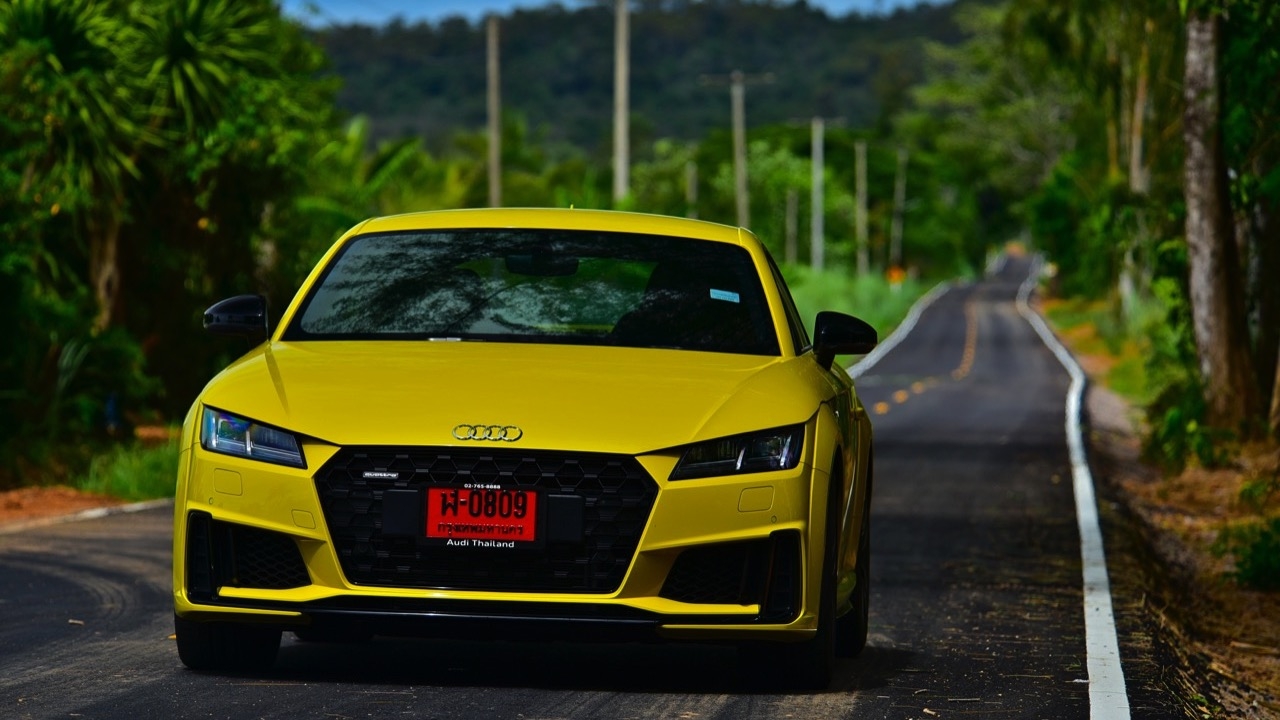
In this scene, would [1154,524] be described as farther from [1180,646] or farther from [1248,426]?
[1180,646]

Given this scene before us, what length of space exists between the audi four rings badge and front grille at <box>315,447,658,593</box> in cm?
4

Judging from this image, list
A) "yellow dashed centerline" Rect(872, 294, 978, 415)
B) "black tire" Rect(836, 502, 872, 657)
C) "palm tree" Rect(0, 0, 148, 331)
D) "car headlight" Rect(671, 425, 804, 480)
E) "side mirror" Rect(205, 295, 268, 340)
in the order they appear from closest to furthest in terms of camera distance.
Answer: "car headlight" Rect(671, 425, 804, 480) → "side mirror" Rect(205, 295, 268, 340) → "black tire" Rect(836, 502, 872, 657) → "palm tree" Rect(0, 0, 148, 331) → "yellow dashed centerline" Rect(872, 294, 978, 415)

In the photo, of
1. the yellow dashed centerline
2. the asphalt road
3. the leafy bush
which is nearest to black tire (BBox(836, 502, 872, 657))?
the asphalt road

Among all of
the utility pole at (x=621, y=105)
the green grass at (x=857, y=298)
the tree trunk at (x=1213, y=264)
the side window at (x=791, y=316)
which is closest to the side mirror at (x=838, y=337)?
the side window at (x=791, y=316)

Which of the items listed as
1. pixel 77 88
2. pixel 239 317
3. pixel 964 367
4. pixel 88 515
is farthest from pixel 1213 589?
pixel 964 367

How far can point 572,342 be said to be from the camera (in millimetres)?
8000

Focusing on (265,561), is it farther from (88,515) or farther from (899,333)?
(899,333)

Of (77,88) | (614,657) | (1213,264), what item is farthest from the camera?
(1213,264)

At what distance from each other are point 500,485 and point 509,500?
5 cm

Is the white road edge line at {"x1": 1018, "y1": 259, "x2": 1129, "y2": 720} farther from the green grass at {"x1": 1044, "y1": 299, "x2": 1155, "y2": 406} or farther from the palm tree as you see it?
the palm tree

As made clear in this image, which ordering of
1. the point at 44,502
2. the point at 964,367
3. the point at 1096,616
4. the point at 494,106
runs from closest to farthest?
the point at 1096,616 → the point at 44,502 → the point at 494,106 → the point at 964,367

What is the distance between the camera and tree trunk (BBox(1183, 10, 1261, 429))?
68.9 ft

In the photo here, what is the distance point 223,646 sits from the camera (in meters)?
7.71

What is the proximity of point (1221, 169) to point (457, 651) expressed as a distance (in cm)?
1430
